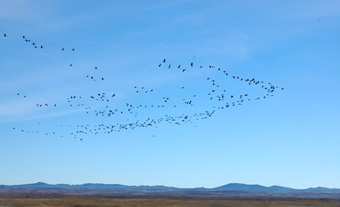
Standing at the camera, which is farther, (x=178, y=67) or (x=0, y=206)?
(x=0, y=206)

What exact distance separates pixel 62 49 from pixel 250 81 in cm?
3607

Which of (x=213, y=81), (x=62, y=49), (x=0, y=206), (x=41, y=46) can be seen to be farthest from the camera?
(x=0, y=206)

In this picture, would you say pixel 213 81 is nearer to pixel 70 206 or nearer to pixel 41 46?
pixel 41 46

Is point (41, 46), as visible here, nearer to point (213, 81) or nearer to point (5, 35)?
point (5, 35)

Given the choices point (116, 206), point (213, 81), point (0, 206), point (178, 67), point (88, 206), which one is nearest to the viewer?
point (178, 67)

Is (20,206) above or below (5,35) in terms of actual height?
below

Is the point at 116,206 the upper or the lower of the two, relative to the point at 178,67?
lower

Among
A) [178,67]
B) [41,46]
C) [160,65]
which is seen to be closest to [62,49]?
[41,46]

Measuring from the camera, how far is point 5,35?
2734 inches

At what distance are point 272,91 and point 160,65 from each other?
23665 millimetres

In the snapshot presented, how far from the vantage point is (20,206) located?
112 metres

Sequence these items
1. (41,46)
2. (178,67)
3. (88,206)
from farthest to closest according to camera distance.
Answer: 1. (88,206)
2. (178,67)
3. (41,46)

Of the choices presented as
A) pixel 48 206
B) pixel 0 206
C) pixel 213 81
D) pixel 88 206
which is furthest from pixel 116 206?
pixel 213 81

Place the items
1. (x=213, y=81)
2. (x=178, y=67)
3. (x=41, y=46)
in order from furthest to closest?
(x=213, y=81) < (x=178, y=67) < (x=41, y=46)
